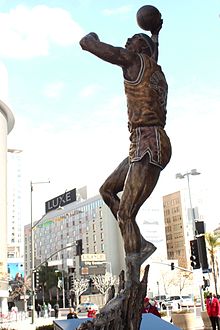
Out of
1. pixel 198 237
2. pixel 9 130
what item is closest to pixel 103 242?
pixel 9 130

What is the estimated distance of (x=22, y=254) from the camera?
5625 inches

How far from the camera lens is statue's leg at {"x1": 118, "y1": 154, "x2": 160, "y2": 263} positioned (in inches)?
159

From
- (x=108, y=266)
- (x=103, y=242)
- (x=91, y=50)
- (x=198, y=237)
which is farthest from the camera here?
(x=103, y=242)

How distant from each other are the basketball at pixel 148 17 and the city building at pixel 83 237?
81.6 meters

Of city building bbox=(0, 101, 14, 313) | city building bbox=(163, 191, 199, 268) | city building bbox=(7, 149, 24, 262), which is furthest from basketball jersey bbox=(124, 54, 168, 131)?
city building bbox=(7, 149, 24, 262)

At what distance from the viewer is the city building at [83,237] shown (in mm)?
92312

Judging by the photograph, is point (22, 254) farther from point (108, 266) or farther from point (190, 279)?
point (190, 279)

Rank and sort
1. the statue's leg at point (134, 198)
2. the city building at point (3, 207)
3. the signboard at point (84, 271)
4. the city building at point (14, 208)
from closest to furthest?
the statue's leg at point (134, 198) < the city building at point (3, 207) < the signboard at point (84, 271) < the city building at point (14, 208)

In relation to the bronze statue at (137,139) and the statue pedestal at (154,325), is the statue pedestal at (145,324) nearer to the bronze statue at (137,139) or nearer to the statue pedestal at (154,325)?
the statue pedestal at (154,325)

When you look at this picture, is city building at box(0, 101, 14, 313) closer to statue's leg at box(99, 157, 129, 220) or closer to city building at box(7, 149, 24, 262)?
statue's leg at box(99, 157, 129, 220)

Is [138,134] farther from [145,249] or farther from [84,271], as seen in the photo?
[84,271]

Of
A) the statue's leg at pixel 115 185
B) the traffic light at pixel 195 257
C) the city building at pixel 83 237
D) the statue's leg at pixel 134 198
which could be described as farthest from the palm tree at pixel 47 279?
the statue's leg at pixel 134 198

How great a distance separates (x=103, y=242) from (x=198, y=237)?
286 feet

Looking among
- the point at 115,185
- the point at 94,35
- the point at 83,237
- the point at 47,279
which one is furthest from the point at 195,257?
the point at 83,237
